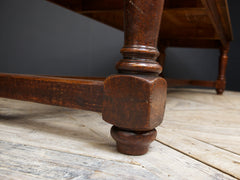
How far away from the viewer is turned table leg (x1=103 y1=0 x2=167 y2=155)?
370mm

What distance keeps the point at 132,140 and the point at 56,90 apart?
0.19 meters

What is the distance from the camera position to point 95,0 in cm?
97

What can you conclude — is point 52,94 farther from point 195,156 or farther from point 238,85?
point 238,85

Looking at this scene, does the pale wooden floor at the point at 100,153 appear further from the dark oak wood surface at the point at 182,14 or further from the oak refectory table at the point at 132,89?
the dark oak wood surface at the point at 182,14

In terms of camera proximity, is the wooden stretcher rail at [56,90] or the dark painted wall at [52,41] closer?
the wooden stretcher rail at [56,90]

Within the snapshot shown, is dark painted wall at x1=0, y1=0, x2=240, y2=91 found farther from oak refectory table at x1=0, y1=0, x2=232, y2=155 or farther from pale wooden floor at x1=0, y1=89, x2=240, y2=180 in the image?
oak refectory table at x1=0, y1=0, x2=232, y2=155

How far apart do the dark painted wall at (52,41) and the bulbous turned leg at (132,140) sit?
1.64m

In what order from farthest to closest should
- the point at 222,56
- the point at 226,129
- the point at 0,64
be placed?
1. the point at 0,64
2. the point at 222,56
3. the point at 226,129

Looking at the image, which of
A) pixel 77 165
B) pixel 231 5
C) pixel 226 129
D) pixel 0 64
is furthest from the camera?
pixel 231 5

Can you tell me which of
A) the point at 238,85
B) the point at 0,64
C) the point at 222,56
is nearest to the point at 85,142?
the point at 222,56

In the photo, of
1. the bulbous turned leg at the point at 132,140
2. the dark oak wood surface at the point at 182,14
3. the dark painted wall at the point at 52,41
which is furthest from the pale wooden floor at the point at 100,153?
the dark painted wall at the point at 52,41

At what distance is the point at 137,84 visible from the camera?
0.37m

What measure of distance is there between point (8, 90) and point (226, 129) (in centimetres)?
56

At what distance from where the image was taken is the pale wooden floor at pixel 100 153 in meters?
0.33
